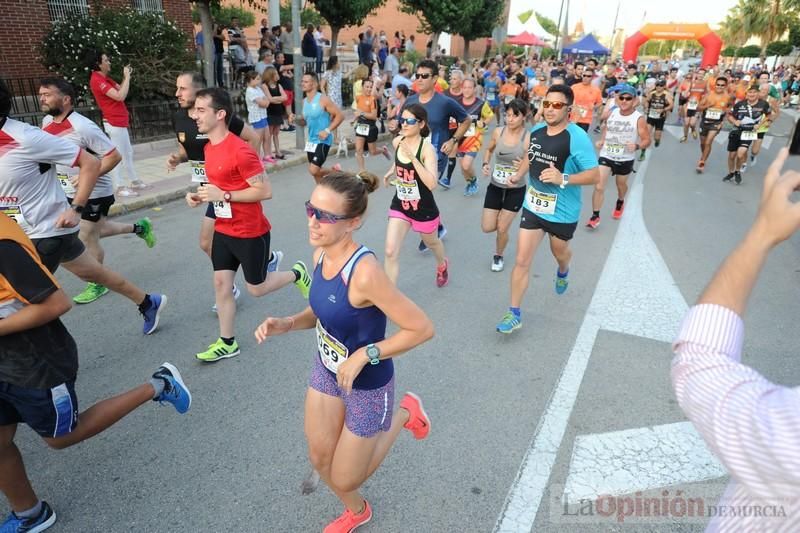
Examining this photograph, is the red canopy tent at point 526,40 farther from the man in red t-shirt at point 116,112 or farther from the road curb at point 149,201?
the road curb at point 149,201

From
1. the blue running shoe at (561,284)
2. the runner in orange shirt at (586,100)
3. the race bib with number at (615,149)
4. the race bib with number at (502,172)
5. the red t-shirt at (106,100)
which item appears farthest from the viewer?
the runner in orange shirt at (586,100)

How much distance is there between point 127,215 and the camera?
24.6 ft

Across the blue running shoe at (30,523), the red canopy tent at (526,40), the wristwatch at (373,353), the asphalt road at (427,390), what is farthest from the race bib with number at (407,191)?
the red canopy tent at (526,40)

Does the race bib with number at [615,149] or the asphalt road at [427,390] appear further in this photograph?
the race bib with number at [615,149]

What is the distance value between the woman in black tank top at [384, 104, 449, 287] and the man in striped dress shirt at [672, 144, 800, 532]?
357cm

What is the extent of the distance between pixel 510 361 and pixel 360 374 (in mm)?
2109

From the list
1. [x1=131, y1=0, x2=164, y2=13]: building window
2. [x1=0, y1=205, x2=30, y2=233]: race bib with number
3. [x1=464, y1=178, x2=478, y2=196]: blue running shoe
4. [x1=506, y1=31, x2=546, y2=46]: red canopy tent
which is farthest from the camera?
[x1=506, y1=31, x2=546, y2=46]: red canopy tent

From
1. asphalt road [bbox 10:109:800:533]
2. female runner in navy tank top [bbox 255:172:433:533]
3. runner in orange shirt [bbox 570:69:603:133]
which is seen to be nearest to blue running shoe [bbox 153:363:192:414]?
asphalt road [bbox 10:109:800:533]

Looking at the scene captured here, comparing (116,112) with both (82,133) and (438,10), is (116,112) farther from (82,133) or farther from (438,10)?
(438,10)

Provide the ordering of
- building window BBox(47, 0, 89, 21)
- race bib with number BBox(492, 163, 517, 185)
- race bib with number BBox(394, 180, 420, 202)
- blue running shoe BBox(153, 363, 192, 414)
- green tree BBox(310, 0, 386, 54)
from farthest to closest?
green tree BBox(310, 0, 386, 54), building window BBox(47, 0, 89, 21), race bib with number BBox(492, 163, 517, 185), race bib with number BBox(394, 180, 420, 202), blue running shoe BBox(153, 363, 192, 414)

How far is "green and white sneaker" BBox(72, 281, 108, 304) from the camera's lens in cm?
488

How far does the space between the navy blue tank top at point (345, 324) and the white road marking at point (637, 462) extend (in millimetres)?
1331

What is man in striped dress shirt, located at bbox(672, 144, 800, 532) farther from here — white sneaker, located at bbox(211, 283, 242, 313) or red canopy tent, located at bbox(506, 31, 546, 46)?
red canopy tent, located at bbox(506, 31, 546, 46)

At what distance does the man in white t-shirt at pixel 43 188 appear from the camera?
10.7 feet
